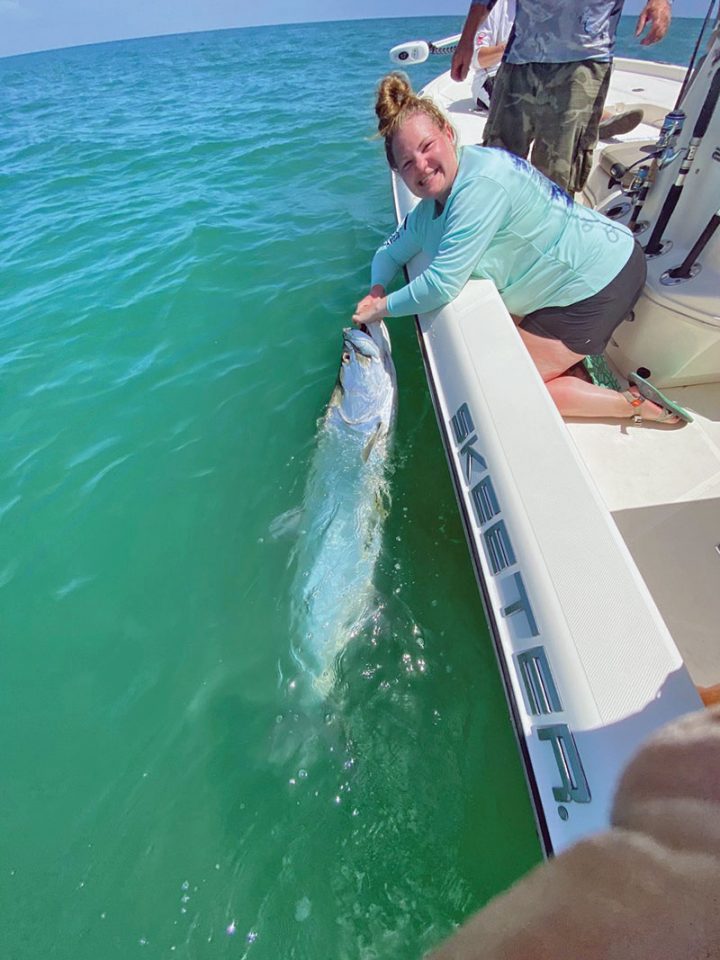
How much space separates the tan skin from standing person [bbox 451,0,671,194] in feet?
4.89

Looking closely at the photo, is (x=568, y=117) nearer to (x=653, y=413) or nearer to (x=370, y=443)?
(x=653, y=413)

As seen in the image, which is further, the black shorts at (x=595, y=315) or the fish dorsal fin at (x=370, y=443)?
the fish dorsal fin at (x=370, y=443)

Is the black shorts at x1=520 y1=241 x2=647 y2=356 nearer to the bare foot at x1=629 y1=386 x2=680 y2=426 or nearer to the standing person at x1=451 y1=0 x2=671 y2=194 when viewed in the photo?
the bare foot at x1=629 y1=386 x2=680 y2=426

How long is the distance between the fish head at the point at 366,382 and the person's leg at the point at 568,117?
1779 mm

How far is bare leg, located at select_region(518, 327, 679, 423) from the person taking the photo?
8.95 ft

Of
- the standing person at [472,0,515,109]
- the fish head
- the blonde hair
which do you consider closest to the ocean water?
the fish head

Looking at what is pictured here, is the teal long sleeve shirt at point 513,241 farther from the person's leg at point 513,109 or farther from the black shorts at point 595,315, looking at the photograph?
the person's leg at point 513,109

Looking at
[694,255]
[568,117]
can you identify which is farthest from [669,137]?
[568,117]

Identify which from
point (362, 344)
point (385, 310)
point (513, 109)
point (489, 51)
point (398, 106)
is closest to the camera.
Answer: point (398, 106)

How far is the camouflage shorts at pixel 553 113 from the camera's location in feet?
10.5

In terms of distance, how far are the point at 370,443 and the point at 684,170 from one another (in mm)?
2244

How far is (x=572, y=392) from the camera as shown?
109 inches

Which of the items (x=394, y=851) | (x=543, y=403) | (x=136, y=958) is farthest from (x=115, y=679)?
(x=543, y=403)

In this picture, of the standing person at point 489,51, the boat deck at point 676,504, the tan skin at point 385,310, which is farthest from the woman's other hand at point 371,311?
the standing person at point 489,51
